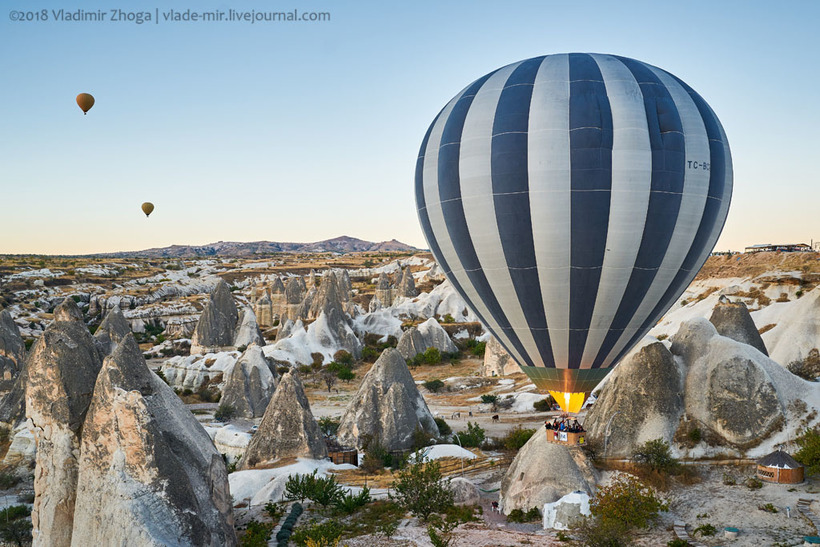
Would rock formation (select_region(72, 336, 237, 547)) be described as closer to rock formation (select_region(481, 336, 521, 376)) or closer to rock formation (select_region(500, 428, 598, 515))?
rock formation (select_region(500, 428, 598, 515))

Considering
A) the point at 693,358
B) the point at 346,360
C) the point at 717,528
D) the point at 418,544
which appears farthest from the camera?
the point at 346,360

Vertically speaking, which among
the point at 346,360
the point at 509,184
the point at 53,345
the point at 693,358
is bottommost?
the point at 346,360

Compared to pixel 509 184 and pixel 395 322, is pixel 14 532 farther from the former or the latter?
pixel 395 322

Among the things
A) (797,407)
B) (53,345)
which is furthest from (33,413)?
(797,407)

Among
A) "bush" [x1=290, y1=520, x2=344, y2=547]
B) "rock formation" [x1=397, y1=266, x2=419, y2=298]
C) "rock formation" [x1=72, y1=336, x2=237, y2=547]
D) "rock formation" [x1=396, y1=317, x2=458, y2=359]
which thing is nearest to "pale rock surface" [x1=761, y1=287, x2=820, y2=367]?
"bush" [x1=290, y1=520, x2=344, y2=547]

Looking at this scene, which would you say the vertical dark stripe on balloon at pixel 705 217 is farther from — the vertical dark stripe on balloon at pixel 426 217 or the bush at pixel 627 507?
the vertical dark stripe on balloon at pixel 426 217

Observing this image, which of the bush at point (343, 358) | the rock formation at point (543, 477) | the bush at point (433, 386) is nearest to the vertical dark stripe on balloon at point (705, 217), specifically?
the rock formation at point (543, 477)
